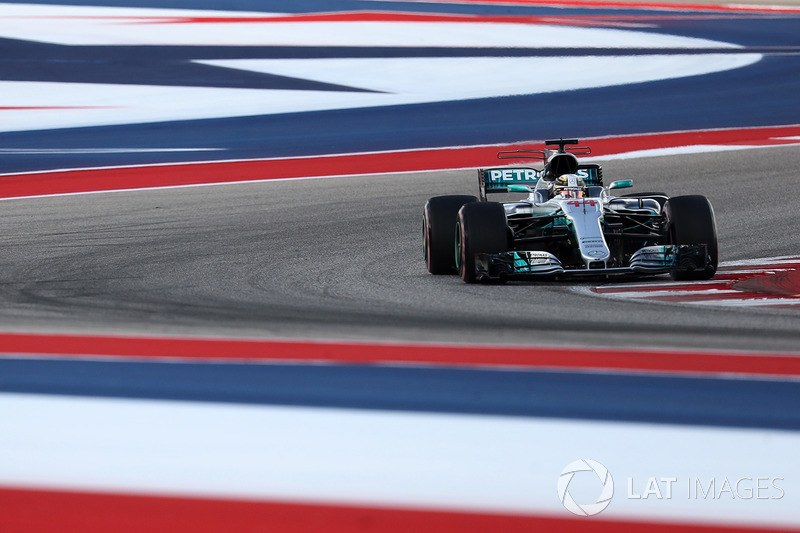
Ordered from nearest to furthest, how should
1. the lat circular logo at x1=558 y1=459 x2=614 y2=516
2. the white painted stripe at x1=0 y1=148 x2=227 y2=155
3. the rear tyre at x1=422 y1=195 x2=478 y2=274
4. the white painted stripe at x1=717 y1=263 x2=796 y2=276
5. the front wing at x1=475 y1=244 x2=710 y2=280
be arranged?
the lat circular logo at x1=558 y1=459 x2=614 y2=516 → the front wing at x1=475 y1=244 x2=710 y2=280 → the white painted stripe at x1=717 y1=263 x2=796 y2=276 → the rear tyre at x1=422 y1=195 x2=478 y2=274 → the white painted stripe at x1=0 y1=148 x2=227 y2=155

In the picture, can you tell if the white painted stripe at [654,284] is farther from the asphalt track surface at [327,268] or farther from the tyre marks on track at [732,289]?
the asphalt track surface at [327,268]

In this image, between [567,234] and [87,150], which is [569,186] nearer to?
[567,234]

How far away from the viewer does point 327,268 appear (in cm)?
950

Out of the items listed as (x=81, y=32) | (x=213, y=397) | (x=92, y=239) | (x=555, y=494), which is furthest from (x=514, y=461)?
(x=81, y=32)

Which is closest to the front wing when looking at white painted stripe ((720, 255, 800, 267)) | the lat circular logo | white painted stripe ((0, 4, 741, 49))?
white painted stripe ((720, 255, 800, 267))

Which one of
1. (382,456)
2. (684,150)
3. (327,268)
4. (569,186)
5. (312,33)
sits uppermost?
(312,33)

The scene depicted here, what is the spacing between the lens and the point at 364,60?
22.5m

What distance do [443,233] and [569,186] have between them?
94 cm

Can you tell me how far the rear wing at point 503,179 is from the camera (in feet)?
32.0

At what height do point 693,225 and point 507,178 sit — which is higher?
point 507,178

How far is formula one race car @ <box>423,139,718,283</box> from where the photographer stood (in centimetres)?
841

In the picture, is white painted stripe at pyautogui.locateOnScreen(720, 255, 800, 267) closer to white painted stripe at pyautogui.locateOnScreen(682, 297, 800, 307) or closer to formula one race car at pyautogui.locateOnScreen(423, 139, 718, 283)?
formula one race car at pyautogui.locateOnScreen(423, 139, 718, 283)

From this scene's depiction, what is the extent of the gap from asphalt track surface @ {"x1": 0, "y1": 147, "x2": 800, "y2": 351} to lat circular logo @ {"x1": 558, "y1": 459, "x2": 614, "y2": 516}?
5.97 ft

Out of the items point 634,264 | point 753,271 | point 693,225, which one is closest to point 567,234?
point 634,264
